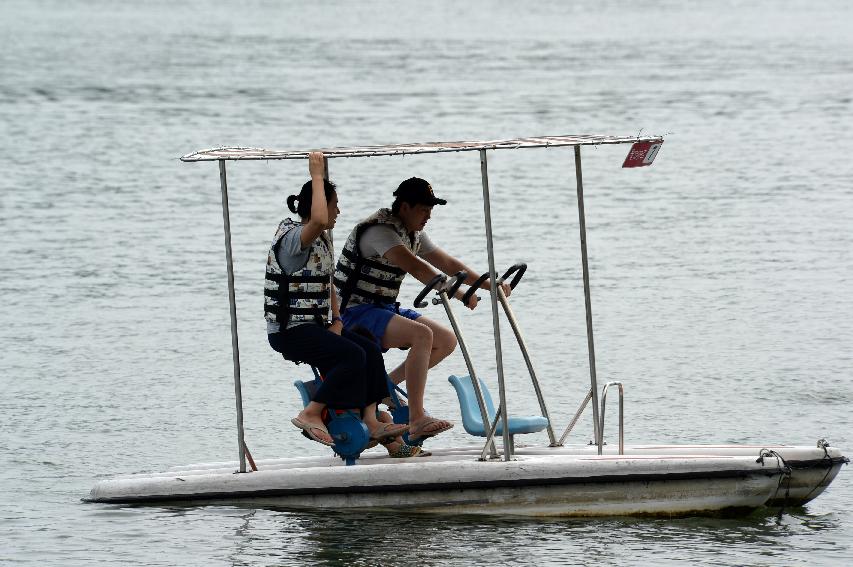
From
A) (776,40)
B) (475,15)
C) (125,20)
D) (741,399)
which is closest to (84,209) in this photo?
(741,399)

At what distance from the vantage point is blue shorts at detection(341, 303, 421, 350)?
370 inches

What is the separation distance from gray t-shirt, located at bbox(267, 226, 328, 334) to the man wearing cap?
418 mm

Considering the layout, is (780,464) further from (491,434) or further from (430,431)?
(430,431)

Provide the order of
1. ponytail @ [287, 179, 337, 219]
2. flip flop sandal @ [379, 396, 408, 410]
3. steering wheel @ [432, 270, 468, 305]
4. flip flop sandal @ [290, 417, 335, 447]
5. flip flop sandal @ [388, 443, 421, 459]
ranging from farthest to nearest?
flip flop sandal @ [379, 396, 408, 410] → flip flop sandal @ [388, 443, 421, 459] → flip flop sandal @ [290, 417, 335, 447] → steering wheel @ [432, 270, 468, 305] → ponytail @ [287, 179, 337, 219]

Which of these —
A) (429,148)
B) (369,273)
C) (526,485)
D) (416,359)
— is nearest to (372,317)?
(369,273)

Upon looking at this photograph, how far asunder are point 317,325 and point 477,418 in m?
1.08

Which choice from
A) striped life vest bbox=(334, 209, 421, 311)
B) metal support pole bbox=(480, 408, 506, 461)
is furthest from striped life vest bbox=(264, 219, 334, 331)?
metal support pole bbox=(480, 408, 506, 461)

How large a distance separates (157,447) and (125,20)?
→ 49.3 meters

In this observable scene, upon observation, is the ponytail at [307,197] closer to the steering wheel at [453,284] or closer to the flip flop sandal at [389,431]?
the steering wheel at [453,284]

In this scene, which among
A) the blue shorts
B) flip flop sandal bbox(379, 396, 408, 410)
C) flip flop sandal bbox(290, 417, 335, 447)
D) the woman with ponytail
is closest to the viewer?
the woman with ponytail

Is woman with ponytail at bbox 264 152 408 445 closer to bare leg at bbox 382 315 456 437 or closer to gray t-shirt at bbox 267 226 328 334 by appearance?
gray t-shirt at bbox 267 226 328 334

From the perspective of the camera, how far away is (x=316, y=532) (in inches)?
370

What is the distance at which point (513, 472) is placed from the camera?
29.8ft

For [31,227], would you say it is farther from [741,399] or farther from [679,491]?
[679,491]
